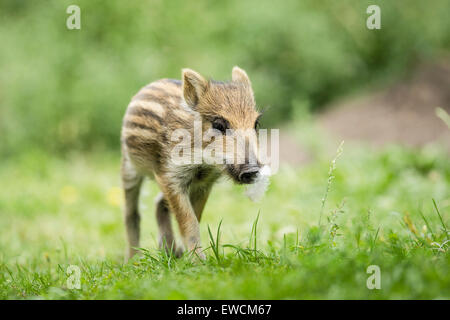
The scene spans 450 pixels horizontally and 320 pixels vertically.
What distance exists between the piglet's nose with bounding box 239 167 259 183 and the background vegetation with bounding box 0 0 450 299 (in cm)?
107

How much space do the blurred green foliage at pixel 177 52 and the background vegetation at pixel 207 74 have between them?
0.08 ft

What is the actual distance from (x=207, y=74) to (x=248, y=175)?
690cm

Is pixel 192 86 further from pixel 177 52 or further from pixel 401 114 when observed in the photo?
pixel 177 52

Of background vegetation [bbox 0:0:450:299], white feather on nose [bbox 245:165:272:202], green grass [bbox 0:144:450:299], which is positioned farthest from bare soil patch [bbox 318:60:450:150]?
white feather on nose [bbox 245:165:272:202]

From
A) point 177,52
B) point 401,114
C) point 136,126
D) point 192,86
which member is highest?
point 177,52

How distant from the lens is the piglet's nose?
3459 mm

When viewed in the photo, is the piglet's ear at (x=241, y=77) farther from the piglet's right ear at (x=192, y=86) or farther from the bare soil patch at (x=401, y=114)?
the bare soil patch at (x=401, y=114)

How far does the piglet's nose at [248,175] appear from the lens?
3459 mm

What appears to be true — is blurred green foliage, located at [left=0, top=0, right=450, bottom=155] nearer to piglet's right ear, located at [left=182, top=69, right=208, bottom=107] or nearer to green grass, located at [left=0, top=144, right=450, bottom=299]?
green grass, located at [left=0, top=144, right=450, bottom=299]

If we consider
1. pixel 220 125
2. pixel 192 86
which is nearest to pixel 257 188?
pixel 220 125

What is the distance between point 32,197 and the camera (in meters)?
7.36

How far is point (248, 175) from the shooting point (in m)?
3.50

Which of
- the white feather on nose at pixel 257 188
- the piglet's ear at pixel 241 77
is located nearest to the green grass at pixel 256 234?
the white feather on nose at pixel 257 188

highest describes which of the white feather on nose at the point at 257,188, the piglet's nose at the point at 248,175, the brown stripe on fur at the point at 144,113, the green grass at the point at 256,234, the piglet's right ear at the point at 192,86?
the piglet's right ear at the point at 192,86
